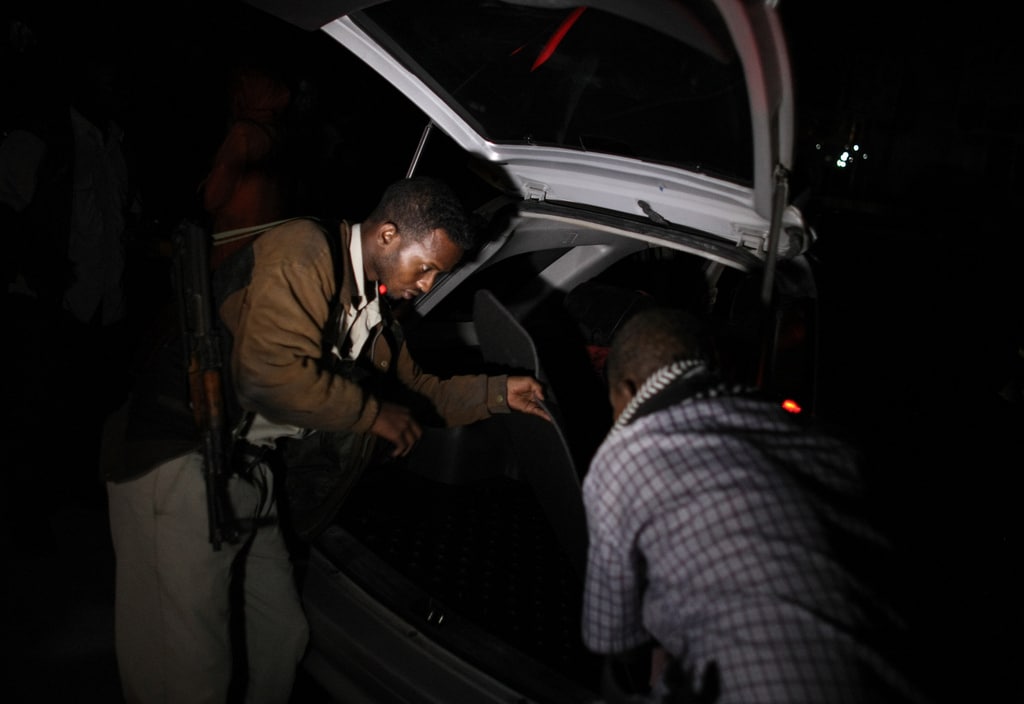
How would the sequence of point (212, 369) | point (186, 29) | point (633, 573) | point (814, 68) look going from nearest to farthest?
point (633, 573) → point (212, 369) → point (186, 29) → point (814, 68)

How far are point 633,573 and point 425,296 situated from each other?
1.59 metres

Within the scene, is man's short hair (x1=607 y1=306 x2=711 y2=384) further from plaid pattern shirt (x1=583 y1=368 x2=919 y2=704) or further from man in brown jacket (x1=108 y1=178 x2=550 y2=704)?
man in brown jacket (x1=108 y1=178 x2=550 y2=704)

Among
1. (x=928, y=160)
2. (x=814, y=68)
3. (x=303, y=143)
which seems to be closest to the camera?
(x=303, y=143)

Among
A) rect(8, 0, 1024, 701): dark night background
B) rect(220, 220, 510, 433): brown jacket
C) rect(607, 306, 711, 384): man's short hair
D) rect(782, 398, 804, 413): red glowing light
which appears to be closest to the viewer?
rect(607, 306, 711, 384): man's short hair

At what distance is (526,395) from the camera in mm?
2254

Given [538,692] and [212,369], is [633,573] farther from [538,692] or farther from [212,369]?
[212,369]

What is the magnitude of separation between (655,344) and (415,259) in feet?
2.63

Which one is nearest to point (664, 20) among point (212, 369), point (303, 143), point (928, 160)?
point (212, 369)

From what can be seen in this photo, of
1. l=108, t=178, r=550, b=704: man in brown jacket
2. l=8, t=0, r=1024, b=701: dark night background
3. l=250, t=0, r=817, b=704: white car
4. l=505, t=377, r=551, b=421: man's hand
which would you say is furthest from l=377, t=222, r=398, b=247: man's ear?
l=8, t=0, r=1024, b=701: dark night background

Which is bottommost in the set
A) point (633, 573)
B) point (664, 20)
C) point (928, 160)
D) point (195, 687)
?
point (195, 687)

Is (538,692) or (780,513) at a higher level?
(780,513)

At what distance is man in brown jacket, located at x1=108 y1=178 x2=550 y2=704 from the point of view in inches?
73.4

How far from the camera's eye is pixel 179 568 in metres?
2.00

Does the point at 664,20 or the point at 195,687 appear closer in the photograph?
the point at 664,20
